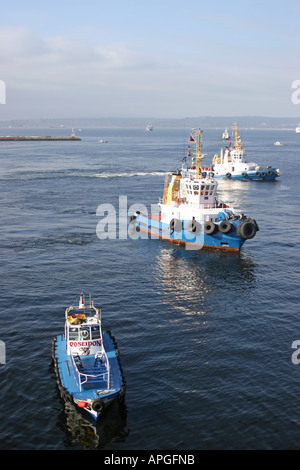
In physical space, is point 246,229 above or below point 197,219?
below

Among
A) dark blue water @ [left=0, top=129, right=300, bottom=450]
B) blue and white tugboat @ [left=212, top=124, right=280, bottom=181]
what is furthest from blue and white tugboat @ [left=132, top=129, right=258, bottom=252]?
blue and white tugboat @ [left=212, top=124, right=280, bottom=181]

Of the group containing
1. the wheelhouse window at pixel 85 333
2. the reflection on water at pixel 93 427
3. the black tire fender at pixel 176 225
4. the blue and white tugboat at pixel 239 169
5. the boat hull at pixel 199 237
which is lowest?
the reflection on water at pixel 93 427

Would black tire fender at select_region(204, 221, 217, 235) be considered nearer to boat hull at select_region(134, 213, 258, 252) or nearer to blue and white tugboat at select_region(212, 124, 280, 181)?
boat hull at select_region(134, 213, 258, 252)

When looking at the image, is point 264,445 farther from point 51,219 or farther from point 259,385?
point 51,219

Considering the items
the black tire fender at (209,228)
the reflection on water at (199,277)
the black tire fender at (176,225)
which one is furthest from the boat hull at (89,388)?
the black tire fender at (176,225)

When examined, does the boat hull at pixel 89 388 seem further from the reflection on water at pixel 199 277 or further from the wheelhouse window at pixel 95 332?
the reflection on water at pixel 199 277

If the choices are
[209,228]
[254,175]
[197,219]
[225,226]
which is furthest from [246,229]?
[254,175]

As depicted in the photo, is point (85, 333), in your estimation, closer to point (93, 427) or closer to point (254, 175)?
point (93, 427)
